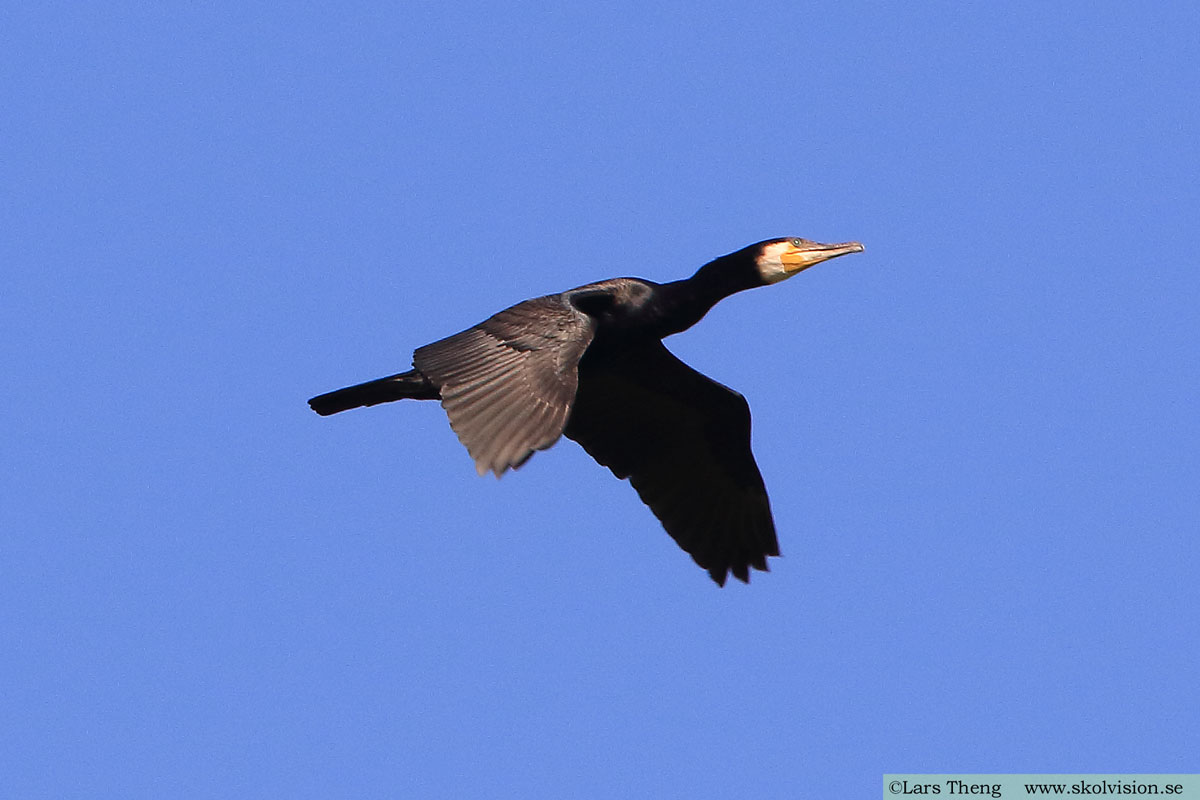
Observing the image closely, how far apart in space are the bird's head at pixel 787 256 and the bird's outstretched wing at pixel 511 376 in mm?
1478

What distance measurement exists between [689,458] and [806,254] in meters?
1.96

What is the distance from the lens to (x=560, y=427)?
8.38m

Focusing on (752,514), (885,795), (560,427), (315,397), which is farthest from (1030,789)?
(315,397)

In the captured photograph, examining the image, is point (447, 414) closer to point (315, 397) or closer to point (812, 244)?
point (315, 397)

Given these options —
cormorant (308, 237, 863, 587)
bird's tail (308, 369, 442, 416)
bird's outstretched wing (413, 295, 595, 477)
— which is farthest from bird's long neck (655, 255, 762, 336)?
bird's tail (308, 369, 442, 416)

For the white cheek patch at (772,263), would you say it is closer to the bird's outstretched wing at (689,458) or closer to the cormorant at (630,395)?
the cormorant at (630,395)

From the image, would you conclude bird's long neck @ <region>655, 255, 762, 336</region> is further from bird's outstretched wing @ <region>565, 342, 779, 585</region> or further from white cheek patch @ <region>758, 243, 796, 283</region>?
bird's outstretched wing @ <region>565, 342, 779, 585</region>

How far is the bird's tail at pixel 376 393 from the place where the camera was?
1045cm

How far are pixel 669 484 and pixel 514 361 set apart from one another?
3.04 meters

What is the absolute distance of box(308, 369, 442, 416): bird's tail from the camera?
412 inches

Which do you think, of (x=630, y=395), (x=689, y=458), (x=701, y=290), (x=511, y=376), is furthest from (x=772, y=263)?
(x=511, y=376)

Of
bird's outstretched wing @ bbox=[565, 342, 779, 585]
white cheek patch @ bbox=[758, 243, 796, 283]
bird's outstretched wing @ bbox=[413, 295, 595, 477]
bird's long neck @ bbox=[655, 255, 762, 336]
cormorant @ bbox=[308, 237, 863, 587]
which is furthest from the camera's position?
bird's outstretched wing @ bbox=[565, 342, 779, 585]

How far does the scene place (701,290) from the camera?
1046 cm

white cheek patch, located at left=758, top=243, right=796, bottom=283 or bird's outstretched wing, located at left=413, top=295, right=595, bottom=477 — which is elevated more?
white cheek patch, located at left=758, top=243, right=796, bottom=283
